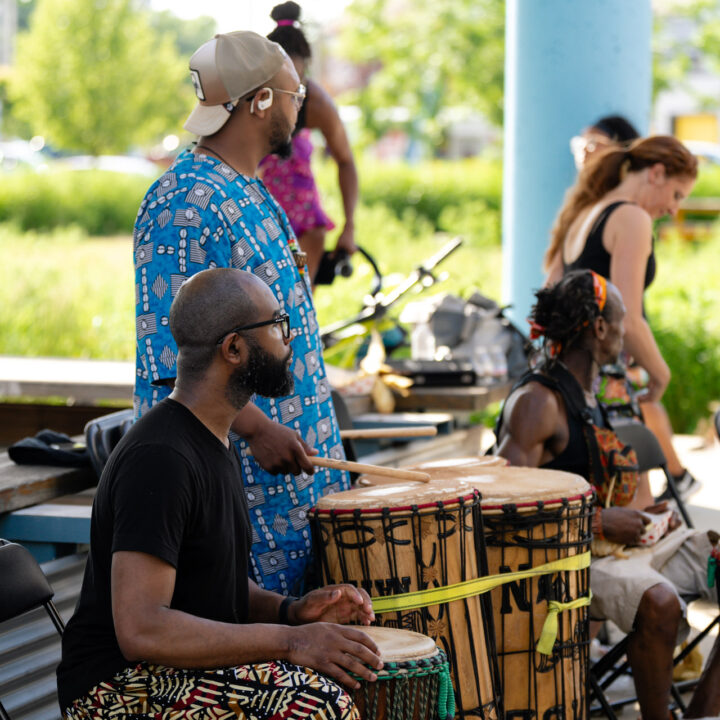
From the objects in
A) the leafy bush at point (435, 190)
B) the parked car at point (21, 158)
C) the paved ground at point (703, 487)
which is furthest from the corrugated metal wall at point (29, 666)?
the parked car at point (21, 158)

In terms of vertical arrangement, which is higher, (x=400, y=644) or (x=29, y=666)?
(x=400, y=644)

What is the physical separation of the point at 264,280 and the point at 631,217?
7.81 ft

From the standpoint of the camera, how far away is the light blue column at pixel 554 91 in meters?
6.96

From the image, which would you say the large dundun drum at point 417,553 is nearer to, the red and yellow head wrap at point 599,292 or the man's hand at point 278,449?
the man's hand at point 278,449

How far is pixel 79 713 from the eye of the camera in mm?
2439

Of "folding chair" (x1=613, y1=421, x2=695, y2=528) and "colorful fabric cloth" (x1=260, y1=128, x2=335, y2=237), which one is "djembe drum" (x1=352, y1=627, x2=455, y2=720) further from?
"colorful fabric cloth" (x1=260, y1=128, x2=335, y2=237)

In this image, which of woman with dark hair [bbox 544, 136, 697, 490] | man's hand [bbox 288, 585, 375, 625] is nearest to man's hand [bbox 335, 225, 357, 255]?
woman with dark hair [bbox 544, 136, 697, 490]

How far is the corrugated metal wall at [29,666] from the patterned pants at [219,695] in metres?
1.10

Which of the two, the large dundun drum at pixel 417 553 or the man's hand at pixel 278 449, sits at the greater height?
the man's hand at pixel 278 449

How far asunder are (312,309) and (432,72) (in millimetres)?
20083

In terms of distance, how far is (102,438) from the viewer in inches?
152

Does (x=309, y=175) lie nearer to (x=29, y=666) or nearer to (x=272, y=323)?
(x=29, y=666)

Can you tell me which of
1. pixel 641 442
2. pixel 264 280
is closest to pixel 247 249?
pixel 264 280

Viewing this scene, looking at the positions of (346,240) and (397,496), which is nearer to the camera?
(397,496)
